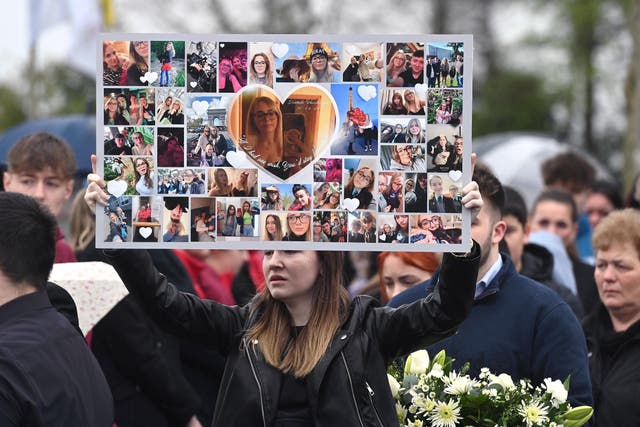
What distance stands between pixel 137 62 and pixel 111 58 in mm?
91

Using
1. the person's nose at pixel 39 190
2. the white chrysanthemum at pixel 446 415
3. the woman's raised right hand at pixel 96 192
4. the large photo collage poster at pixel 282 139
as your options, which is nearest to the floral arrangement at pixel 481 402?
the white chrysanthemum at pixel 446 415

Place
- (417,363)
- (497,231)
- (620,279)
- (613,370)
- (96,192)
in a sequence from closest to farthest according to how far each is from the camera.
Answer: (96,192)
(417,363)
(497,231)
(613,370)
(620,279)

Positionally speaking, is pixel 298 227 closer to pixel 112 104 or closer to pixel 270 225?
pixel 270 225

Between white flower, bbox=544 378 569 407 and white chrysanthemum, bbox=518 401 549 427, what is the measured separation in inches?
2.5

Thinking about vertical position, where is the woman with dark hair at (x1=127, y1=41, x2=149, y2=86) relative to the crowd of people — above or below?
above

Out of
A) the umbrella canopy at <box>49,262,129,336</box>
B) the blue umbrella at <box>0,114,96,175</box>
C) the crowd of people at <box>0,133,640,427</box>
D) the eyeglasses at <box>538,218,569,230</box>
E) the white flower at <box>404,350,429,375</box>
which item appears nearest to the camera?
the crowd of people at <box>0,133,640,427</box>

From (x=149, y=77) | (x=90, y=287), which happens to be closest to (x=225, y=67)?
(x=149, y=77)

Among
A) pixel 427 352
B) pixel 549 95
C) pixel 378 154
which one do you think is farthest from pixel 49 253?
pixel 549 95

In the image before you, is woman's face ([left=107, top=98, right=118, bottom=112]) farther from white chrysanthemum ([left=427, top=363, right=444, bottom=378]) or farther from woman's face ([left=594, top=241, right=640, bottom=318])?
woman's face ([left=594, top=241, right=640, bottom=318])

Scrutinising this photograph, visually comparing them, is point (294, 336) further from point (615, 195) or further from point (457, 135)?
point (615, 195)

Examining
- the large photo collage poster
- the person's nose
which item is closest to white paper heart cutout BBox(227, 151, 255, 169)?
the large photo collage poster

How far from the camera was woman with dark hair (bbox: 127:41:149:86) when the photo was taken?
413 cm

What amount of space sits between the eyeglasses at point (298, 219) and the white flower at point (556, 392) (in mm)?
1170

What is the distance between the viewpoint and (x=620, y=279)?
6.11 metres
